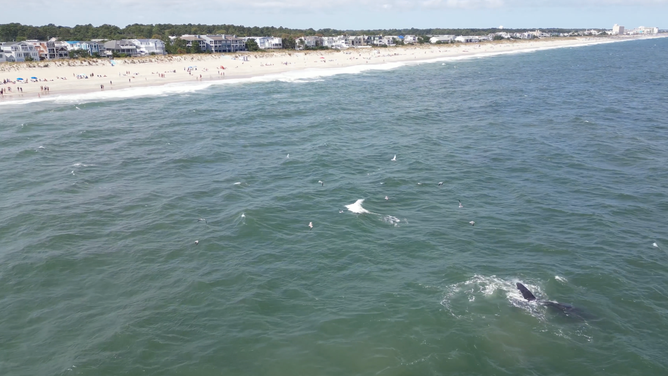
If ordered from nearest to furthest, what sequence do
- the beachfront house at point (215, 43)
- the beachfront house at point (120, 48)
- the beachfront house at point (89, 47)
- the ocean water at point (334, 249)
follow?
1. the ocean water at point (334, 249)
2. the beachfront house at point (89, 47)
3. the beachfront house at point (120, 48)
4. the beachfront house at point (215, 43)

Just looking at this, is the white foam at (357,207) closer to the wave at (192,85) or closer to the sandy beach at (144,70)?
the wave at (192,85)

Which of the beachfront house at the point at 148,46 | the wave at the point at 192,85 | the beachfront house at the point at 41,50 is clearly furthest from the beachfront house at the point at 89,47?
the wave at the point at 192,85

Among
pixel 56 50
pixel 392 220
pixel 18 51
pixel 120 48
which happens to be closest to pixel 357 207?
pixel 392 220

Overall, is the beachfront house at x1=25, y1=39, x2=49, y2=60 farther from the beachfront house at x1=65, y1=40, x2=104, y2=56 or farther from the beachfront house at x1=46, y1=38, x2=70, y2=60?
the beachfront house at x1=65, y1=40, x2=104, y2=56

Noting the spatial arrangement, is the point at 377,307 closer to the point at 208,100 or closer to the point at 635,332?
the point at 635,332

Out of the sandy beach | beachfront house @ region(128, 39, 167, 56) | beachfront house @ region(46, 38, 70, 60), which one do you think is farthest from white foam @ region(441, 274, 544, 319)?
beachfront house @ region(128, 39, 167, 56)

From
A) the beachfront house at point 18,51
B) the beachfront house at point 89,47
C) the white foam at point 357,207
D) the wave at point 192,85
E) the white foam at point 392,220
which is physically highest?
the beachfront house at point 89,47
